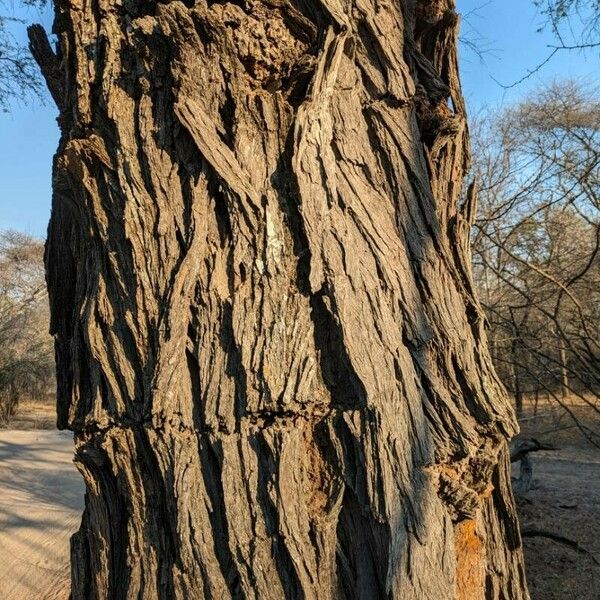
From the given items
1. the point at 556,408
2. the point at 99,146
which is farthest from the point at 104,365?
the point at 556,408

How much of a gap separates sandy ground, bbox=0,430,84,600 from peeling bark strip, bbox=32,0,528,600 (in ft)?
11.6

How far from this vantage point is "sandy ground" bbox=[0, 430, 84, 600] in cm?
519

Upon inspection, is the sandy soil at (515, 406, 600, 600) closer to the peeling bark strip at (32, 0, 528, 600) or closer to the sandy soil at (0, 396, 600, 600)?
the sandy soil at (0, 396, 600, 600)

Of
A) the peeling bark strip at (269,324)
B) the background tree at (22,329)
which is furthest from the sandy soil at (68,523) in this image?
the background tree at (22,329)

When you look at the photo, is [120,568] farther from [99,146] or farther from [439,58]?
[439,58]

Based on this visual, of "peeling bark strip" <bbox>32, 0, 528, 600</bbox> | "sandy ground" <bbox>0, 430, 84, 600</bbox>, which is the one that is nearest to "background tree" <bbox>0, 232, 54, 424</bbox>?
"sandy ground" <bbox>0, 430, 84, 600</bbox>

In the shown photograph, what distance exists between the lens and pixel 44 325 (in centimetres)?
2606

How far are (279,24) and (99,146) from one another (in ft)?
2.62

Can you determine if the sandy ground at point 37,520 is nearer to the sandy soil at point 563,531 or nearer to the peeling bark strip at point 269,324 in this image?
the peeling bark strip at point 269,324

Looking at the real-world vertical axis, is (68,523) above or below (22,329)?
below

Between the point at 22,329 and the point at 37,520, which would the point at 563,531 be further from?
the point at 22,329

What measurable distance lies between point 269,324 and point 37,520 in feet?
21.2

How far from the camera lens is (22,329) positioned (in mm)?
23953

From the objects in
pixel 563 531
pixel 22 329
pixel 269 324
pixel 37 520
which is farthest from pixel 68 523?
pixel 22 329
